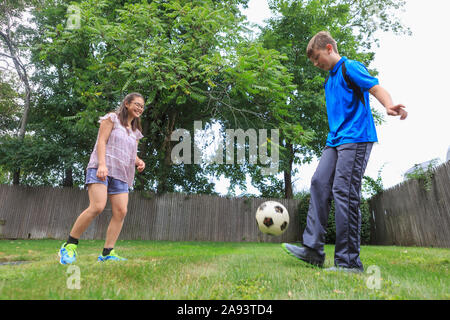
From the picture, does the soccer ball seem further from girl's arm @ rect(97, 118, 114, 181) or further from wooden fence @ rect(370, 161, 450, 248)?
wooden fence @ rect(370, 161, 450, 248)

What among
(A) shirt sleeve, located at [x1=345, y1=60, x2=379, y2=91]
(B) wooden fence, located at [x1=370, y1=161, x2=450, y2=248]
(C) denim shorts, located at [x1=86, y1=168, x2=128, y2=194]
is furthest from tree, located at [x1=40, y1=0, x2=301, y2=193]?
(A) shirt sleeve, located at [x1=345, y1=60, x2=379, y2=91]

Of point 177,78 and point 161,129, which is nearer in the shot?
point 177,78

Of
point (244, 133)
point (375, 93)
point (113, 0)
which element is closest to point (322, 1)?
point (244, 133)

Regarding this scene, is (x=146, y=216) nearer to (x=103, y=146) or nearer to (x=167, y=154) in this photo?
(x=167, y=154)

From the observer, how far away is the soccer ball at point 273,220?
4523 mm

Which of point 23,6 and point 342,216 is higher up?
point 23,6

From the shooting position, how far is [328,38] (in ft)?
9.20

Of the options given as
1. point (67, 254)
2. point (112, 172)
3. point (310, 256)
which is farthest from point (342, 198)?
point (67, 254)

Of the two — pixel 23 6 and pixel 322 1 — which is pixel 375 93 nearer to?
pixel 322 1

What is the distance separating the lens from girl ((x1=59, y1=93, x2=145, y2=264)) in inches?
114

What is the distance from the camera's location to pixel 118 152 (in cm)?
318

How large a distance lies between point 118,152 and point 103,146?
0.66 ft

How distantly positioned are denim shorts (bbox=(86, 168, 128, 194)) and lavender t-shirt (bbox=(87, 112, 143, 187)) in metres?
0.05
